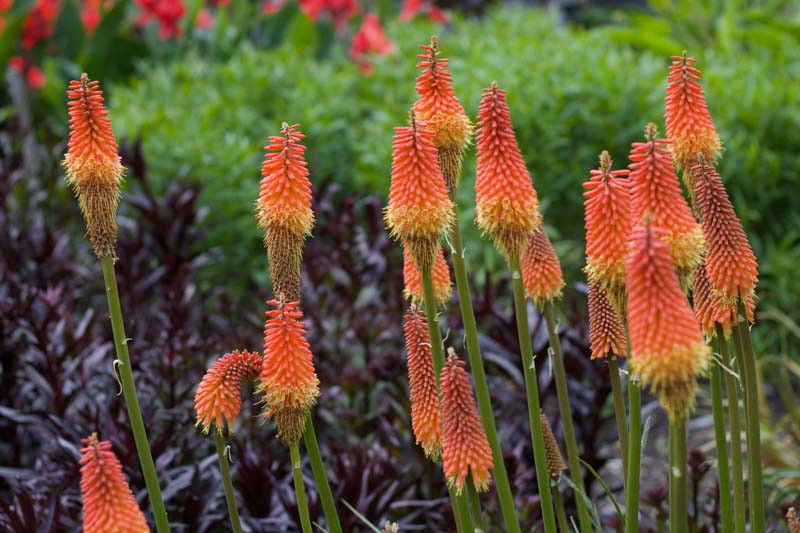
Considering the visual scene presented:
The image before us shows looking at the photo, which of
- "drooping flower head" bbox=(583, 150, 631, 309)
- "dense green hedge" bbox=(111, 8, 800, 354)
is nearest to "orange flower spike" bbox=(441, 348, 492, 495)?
"drooping flower head" bbox=(583, 150, 631, 309)

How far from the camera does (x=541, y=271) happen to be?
82.0 inches

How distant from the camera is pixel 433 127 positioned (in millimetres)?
1818

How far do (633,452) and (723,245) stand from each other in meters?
0.41

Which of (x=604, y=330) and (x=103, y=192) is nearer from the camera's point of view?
(x=103, y=192)

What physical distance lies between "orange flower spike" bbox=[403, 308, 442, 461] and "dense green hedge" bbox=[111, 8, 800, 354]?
3.40 metres

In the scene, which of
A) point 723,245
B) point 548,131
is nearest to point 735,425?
point 723,245

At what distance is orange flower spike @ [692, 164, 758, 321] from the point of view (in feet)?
5.95

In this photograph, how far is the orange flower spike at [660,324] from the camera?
136 cm

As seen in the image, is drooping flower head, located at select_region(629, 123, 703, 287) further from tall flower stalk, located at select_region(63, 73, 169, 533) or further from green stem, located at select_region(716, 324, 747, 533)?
tall flower stalk, located at select_region(63, 73, 169, 533)

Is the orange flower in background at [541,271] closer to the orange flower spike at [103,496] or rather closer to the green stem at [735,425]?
the green stem at [735,425]

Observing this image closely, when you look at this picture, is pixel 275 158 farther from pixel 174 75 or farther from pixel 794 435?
pixel 174 75

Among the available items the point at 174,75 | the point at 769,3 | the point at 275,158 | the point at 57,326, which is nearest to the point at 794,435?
the point at 57,326

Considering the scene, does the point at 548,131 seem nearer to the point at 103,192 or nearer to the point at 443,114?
the point at 443,114

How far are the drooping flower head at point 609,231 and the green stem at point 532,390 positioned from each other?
0.43 feet
